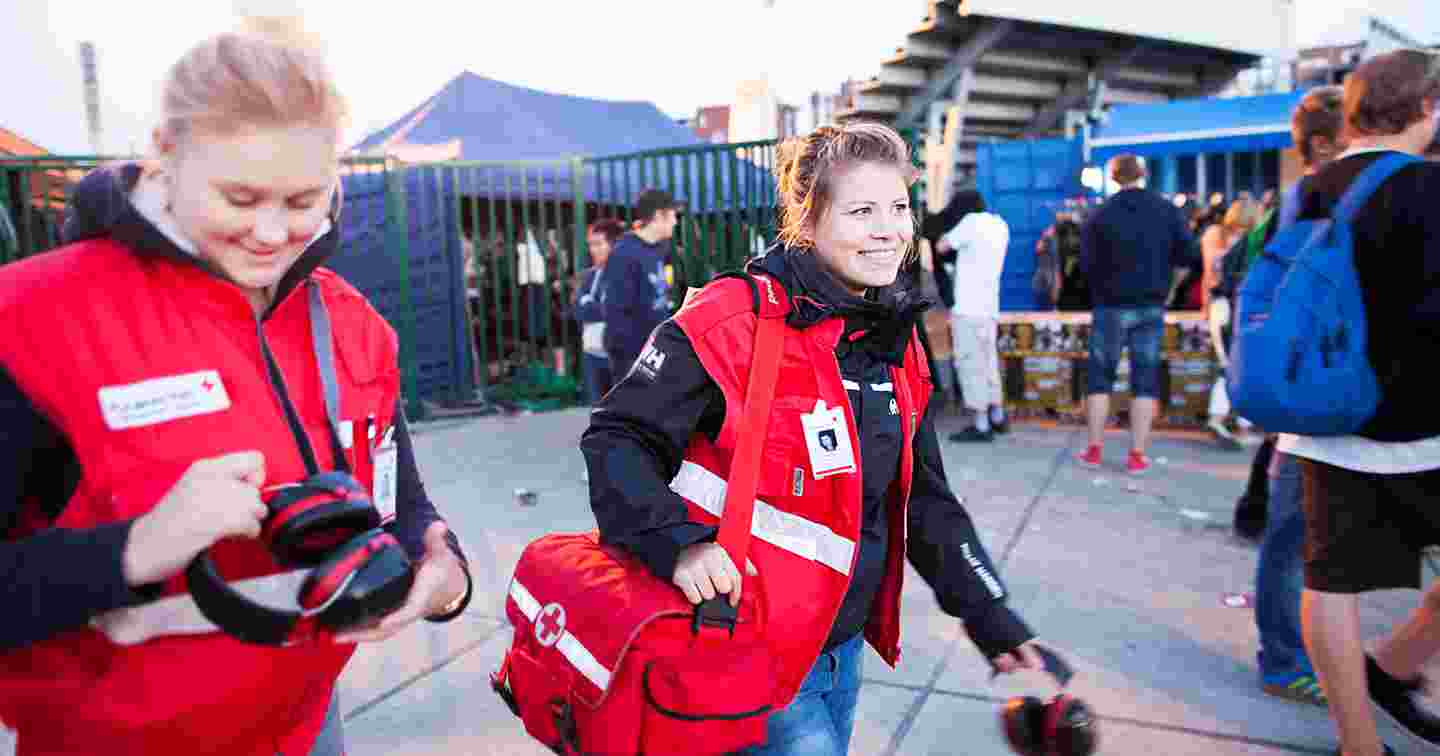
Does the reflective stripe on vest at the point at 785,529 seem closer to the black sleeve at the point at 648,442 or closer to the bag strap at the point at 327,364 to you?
the black sleeve at the point at 648,442

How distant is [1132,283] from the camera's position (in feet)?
21.0

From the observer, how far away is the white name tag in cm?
110

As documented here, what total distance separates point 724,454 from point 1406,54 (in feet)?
6.98

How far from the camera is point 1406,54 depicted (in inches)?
102

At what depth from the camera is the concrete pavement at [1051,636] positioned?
3.15m

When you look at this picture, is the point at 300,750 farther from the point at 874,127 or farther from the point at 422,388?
the point at 422,388

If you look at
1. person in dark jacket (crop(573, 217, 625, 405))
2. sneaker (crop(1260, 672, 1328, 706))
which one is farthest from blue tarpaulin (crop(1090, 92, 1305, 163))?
sneaker (crop(1260, 672, 1328, 706))

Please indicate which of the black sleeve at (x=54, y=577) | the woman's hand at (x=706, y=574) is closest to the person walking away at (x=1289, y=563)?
the woman's hand at (x=706, y=574)

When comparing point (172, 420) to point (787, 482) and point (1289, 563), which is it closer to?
point (787, 482)

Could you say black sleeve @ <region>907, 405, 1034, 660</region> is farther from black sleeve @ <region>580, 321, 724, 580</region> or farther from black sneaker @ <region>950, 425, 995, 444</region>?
black sneaker @ <region>950, 425, 995, 444</region>

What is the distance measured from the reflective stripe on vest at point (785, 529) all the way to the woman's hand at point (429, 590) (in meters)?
0.46

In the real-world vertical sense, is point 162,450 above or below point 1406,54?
below

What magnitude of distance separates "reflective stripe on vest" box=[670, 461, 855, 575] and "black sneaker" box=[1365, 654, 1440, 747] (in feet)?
6.74

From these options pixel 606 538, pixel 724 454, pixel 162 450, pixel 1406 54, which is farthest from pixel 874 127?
pixel 1406 54
